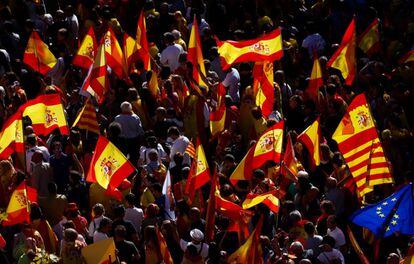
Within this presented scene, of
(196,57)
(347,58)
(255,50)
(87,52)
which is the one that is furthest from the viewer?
(87,52)

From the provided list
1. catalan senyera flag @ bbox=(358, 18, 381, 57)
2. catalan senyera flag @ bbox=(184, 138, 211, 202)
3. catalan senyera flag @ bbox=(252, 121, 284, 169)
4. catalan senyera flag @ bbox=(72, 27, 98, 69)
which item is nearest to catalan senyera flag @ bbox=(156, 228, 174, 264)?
catalan senyera flag @ bbox=(184, 138, 211, 202)

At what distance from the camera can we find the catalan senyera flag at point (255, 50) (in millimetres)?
31000

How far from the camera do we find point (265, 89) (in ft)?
101

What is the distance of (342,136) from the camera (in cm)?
2811

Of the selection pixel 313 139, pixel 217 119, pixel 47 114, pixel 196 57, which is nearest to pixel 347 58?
pixel 196 57

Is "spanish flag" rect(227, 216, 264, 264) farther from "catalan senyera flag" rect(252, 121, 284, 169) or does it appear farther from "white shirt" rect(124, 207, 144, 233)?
"catalan senyera flag" rect(252, 121, 284, 169)

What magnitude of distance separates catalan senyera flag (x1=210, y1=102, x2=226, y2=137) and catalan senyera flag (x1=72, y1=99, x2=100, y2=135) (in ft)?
6.39

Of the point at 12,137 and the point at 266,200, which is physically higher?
the point at 12,137

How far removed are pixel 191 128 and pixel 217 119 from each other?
23.0 inches

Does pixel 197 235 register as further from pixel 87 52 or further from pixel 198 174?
pixel 87 52

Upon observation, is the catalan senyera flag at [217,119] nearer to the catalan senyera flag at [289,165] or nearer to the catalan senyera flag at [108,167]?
the catalan senyera flag at [289,165]

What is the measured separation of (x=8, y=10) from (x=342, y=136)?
30.9 feet

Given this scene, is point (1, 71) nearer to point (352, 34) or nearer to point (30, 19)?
point (30, 19)

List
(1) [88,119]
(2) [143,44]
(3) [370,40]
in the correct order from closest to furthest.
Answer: (1) [88,119] < (2) [143,44] < (3) [370,40]
